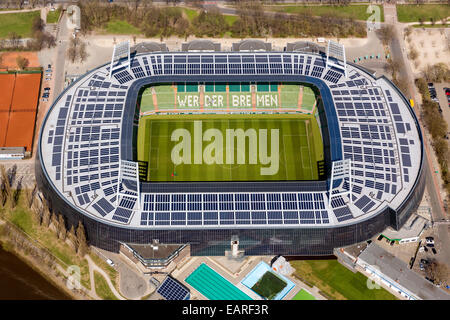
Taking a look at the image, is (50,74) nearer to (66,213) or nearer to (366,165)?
(66,213)

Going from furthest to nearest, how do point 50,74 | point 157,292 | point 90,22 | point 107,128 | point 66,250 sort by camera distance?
point 90,22
point 50,74
point 107,128
point 66,250
point 157,292

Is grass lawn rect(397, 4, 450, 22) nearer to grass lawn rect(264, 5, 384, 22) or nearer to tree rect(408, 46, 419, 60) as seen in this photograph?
grass lawn rect(264, 5, 384, 22)

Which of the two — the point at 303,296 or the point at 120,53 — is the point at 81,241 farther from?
the point at 120,53

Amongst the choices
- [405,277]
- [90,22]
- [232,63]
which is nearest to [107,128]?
[232,63]

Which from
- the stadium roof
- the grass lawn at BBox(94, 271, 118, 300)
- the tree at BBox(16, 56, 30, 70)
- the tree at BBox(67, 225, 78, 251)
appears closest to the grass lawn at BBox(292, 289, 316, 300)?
the stadium roof

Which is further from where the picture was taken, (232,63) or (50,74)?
(50,74)

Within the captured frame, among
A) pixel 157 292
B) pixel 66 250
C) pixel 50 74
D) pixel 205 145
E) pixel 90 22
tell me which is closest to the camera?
pixel 157 292

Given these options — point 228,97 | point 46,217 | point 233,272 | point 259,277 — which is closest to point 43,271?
point 46,217

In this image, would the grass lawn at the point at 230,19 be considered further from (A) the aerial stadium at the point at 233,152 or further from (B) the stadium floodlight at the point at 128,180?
(B) the stadium floodlight at the point at 128,180

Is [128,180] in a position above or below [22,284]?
above
